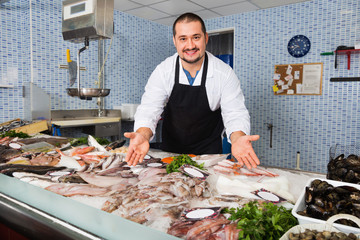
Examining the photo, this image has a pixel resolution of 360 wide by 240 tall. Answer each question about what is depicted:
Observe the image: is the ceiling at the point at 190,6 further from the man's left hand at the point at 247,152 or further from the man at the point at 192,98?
the man's left hand at the point at 247,152

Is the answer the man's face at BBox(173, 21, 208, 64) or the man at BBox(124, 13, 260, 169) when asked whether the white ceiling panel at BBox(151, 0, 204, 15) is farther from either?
the man's face at BBox(173, 21, 208, 64)

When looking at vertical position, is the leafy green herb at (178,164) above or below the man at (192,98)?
below

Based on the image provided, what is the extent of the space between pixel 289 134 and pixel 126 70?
3.49 meters

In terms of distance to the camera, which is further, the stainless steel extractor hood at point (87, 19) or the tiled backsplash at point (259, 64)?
the tiled backsplash at point (259, 64)

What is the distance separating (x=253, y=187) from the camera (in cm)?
112

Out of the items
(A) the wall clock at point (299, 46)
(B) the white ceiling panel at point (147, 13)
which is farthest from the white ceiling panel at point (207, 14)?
(A) the wall clock at point (299, 46)

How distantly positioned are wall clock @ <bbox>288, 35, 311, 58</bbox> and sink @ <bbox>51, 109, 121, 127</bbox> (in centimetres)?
337

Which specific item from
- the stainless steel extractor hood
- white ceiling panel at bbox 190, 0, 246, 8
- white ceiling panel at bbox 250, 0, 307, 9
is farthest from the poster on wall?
the stainless steel extractor hood

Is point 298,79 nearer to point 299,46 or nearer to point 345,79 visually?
point 299,46

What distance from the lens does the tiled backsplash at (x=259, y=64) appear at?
4152 millimetres

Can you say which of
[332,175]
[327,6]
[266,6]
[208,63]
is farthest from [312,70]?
[332,175]

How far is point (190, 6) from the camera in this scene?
17.0 feet

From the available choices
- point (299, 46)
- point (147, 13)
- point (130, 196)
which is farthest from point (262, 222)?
point (147, 13)

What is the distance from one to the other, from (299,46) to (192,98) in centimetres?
337
